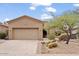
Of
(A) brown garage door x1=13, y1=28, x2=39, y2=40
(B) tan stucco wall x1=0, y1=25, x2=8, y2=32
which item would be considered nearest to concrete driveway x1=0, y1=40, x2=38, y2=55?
(A) brown garage door x1=13, y1=28, x2=39, y2=40

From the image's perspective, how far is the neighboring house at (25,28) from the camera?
6.23 metres

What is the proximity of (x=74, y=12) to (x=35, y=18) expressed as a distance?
0.70 m

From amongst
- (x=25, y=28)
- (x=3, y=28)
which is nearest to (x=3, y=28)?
(x=3, y=28)

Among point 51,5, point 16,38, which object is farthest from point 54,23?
point 16,38

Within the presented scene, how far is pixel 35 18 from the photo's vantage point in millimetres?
6207

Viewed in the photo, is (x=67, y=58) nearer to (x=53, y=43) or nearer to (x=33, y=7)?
(x=53, y=43)

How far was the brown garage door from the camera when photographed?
6.29m

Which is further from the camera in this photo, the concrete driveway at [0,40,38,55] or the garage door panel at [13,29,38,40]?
the garage door panel at [13,29,38,40]

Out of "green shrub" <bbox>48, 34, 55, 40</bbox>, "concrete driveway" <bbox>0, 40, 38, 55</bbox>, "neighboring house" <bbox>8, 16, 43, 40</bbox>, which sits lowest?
"concrete driveway" <bbox>0, 40, 38, 55</bbox>

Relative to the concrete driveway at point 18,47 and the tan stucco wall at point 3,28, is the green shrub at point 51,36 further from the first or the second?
the tan stucco wall at point 3,28

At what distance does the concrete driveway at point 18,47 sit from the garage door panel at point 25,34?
0.27 ft

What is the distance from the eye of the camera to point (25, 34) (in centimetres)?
634

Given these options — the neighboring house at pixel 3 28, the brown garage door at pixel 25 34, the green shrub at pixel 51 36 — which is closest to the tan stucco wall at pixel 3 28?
the neighboring house at pixel 3 28

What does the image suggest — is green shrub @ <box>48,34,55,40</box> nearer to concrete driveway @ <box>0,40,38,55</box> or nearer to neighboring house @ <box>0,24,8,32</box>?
concrete driveway @ <box>0,40,38,55</box>
